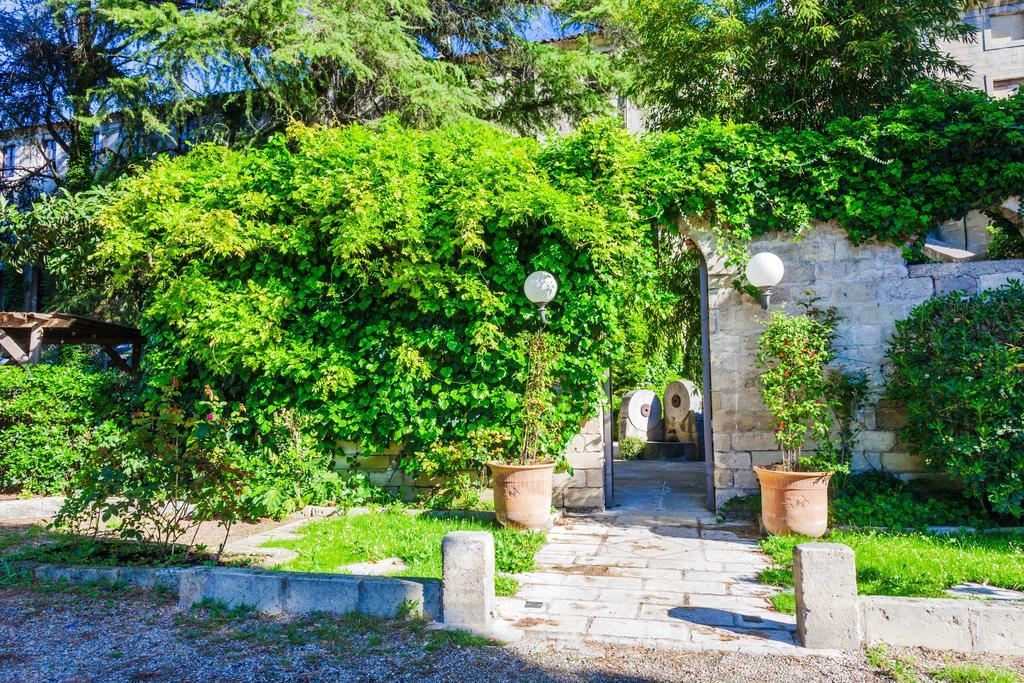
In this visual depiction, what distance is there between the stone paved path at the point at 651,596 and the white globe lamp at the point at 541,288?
2313mm

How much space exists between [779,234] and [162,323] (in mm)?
7236

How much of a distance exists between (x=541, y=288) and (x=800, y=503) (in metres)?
3.08

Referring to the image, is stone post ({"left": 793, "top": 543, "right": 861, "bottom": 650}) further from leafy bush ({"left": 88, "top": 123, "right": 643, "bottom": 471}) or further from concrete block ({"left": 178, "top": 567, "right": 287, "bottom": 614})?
leafy bush ({"left": 88, "top": 123, "right": 643, "bottom": 471})

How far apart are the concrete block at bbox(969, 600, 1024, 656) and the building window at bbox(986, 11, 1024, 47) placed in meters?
18.7

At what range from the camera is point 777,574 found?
437 cm

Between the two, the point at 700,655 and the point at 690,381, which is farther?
the point at 690,381

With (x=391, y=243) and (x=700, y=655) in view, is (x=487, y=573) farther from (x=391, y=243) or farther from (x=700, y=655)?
(x=391, y=243)

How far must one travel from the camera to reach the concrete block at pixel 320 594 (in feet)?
12.3

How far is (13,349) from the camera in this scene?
793 cm

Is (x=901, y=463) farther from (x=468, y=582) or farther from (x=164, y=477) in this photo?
(x=164, y=477)

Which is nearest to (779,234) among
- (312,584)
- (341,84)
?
(312,584)

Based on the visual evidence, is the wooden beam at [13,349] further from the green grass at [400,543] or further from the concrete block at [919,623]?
the concrete block at [919,623]

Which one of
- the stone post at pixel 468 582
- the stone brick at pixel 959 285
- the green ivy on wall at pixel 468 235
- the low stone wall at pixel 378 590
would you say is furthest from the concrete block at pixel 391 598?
the stone brick at pixel 959 285

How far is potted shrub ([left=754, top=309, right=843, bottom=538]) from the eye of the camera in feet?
17.6
